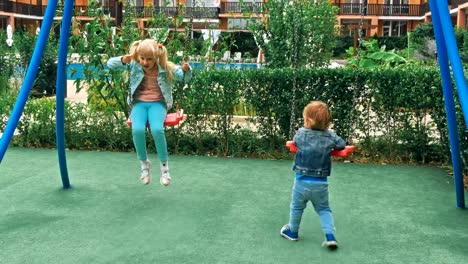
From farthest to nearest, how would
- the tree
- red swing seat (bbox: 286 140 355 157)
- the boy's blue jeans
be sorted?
the tree
the boy's blue jeans
red swing seat (bbox: 286 140 355 157)

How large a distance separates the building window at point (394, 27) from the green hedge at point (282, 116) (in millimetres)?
39805

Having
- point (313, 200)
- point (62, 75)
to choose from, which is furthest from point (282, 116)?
point (313, 200)

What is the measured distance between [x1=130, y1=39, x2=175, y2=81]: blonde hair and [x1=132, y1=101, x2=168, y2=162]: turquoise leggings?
0.28 m

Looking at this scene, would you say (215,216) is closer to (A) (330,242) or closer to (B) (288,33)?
(A) (330,242)

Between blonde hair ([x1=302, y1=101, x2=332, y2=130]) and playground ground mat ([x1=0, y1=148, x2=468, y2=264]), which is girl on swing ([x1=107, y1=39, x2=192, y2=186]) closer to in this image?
playground ground mat ([x1=0, y1=148, x2=468, y2=264])

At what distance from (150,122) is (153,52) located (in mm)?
547

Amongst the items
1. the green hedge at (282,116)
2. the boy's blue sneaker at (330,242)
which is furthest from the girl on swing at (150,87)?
the green hedge at (282,116)

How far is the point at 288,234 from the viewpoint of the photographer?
3902mm

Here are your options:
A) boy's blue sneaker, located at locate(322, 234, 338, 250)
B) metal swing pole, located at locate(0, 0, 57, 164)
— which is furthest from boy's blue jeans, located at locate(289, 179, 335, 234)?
metal swing pole, located at locate(0, 0, 57, 164)

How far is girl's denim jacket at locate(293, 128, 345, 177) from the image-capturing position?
361 cm

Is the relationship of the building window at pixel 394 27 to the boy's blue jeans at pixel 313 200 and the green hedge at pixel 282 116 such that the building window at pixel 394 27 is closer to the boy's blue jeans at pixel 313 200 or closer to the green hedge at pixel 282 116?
the green hedge at pixel 282 116

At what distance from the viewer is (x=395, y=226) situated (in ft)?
14.0

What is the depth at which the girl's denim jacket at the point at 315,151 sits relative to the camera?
3.61 meters

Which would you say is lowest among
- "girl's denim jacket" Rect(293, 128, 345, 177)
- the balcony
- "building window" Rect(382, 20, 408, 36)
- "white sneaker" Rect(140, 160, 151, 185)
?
"white sneaker" Rect(140, 160, 151, 185)
